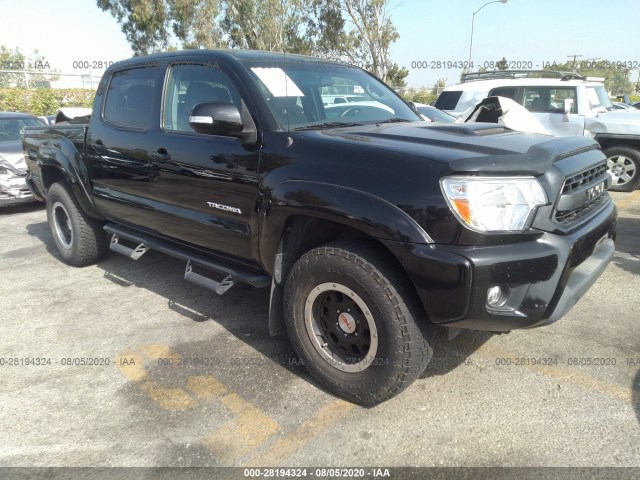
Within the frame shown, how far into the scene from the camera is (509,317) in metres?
2.19

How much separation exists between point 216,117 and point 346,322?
1.36m

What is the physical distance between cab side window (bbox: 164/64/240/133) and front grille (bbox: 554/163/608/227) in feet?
6.46

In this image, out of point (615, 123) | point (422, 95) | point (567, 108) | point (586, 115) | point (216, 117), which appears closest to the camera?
point (216, 117)

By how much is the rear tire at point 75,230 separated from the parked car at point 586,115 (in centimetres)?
681

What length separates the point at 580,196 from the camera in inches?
97.6

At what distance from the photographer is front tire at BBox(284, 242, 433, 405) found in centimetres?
234

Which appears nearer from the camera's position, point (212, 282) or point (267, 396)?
point (267, 396)

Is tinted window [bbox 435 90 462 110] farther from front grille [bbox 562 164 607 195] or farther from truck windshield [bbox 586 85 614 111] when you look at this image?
front grille [bbox 562 164 607 195]

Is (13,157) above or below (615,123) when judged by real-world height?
below

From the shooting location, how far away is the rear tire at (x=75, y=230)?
480cm

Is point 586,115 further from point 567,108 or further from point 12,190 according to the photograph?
point 12,190

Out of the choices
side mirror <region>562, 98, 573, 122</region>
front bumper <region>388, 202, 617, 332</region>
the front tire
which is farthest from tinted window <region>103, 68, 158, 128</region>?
side mirror <region>562, 98, 573, 122</region>

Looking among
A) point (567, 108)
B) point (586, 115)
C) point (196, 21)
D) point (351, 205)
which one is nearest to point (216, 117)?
point (351, 205)

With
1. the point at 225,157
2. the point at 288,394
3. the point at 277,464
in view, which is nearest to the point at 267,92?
the point at 225,157
